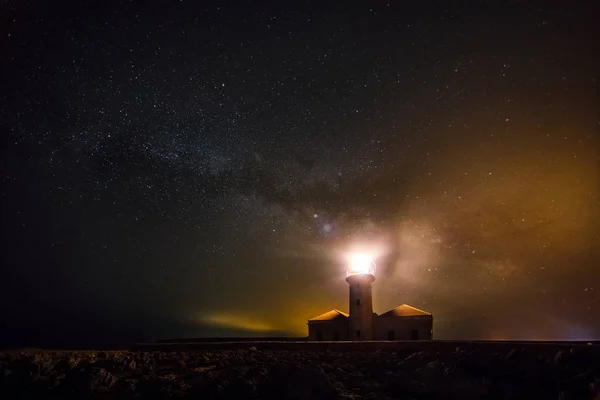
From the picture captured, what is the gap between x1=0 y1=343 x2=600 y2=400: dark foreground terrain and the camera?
70.5 ft

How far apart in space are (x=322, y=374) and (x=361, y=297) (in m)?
17.2

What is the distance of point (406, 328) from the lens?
39.0 meters

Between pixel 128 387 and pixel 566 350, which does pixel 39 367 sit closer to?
pixel 128 387

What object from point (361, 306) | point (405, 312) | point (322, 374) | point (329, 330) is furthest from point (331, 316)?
point (322, 374)

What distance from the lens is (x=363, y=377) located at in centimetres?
2356

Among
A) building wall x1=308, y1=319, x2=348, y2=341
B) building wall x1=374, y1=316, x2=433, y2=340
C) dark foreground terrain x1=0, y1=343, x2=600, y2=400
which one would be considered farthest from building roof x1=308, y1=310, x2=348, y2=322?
dark foreground terrain x1=0, y1=343, x2=600, y2=400

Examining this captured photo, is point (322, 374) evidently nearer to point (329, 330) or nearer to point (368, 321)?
point (368, 321)

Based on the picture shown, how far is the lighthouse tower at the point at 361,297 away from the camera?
38.6m

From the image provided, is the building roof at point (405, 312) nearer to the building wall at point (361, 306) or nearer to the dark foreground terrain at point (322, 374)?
the building wall at point (361, 306)

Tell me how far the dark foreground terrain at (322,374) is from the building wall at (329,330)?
1185 cm

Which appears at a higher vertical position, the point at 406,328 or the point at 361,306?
the point at 361,306

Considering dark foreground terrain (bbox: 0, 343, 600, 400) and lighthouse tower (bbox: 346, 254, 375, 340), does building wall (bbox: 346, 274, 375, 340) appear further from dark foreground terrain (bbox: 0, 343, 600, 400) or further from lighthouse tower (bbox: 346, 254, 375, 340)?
dark foreground terrain (bbox: 0, 343, 600, 400)

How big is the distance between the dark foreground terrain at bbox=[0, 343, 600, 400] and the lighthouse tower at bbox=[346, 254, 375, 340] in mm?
10873

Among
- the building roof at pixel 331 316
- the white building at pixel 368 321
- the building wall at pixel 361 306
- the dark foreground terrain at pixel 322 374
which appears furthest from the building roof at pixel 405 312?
the dark foreground terrain at pixel 322 374
